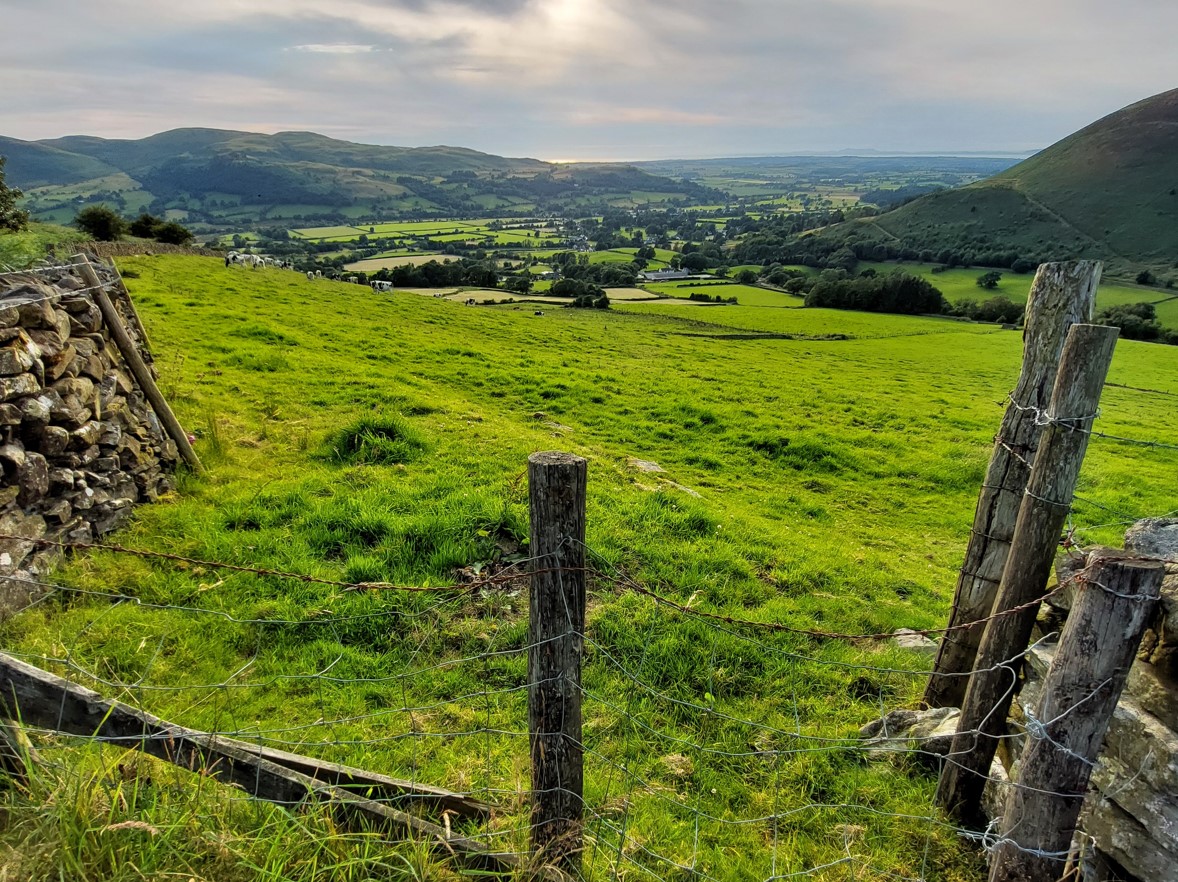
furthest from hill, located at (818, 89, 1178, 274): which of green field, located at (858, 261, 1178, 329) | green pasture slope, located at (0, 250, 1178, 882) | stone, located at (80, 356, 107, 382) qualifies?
stone, located at (80, 356, 107, 382)

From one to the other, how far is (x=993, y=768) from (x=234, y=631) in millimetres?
6568

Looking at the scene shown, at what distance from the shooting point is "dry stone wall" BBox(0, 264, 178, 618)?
20.2 feet

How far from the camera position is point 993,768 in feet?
14.0

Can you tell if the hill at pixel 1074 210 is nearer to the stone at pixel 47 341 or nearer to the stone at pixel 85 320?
the stone at pixel 85 320

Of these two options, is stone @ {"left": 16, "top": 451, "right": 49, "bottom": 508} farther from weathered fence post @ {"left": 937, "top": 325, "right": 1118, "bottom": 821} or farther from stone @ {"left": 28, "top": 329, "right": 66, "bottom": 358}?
weathered fence post @ {"left": 937, "top": 325, "right": 1118, "bottom": 821}

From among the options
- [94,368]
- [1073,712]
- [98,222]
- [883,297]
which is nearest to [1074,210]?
[883,297]

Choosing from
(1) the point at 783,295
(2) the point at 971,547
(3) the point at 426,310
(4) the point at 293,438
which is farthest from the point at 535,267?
(2) the point at 971,547

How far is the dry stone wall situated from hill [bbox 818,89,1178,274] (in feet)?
450

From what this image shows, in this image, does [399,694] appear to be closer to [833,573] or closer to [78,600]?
[78,600]

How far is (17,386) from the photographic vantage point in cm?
626

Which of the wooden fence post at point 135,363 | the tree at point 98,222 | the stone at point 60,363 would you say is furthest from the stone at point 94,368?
the tree at point 98,222

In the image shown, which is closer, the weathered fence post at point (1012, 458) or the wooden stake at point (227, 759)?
the wooden stake at point (227, 759)

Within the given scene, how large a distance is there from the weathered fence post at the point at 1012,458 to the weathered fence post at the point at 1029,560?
28cm

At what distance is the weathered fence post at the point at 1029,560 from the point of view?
3645mm
